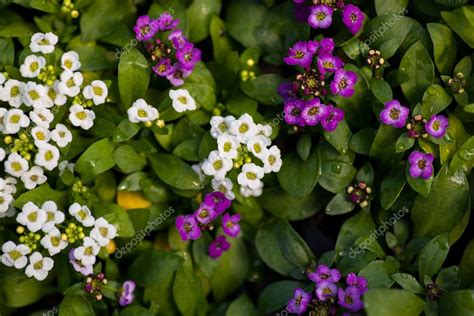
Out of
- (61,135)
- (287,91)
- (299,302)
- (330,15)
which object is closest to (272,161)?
(287,91)

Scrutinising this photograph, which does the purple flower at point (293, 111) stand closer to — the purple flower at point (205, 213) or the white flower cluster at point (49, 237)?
the purple flower at point (205, 213)

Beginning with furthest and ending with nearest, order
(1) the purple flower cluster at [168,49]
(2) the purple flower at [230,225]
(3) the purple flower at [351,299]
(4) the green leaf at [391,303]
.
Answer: (2) the purple flower at [230,225]
(1) the purple flower cluster at [168,49]
(3) the purple flower at [351,299]
(4) the green leaf at [391,303]

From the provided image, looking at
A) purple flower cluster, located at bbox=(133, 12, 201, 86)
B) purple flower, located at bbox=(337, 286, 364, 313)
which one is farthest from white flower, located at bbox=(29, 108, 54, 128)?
purple flower, located at bbox=(337, 286, 364, 313)

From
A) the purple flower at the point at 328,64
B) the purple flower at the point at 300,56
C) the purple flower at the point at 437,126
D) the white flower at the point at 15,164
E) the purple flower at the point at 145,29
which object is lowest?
the white flower at the point at 15,164

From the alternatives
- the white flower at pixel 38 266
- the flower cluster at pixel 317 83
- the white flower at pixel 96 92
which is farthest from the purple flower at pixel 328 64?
the white flower at pixel 38 266

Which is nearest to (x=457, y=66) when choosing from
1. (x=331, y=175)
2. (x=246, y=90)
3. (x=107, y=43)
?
(x=331, y=175)

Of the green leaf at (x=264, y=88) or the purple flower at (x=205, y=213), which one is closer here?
Answer: the purple flower at (x=205, y=213)

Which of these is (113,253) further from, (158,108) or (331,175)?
(331,175)

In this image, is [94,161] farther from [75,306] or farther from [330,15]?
[330,15]
